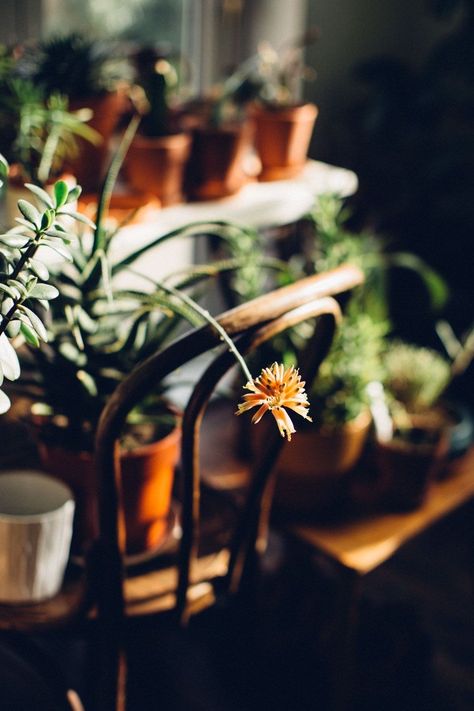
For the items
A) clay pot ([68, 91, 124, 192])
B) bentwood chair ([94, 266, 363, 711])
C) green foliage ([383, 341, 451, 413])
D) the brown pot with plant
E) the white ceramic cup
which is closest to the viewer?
bentwood chair ([94, 266, 363, 711])

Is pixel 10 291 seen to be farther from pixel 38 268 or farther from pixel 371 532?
pixel 371 532

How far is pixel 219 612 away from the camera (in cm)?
165

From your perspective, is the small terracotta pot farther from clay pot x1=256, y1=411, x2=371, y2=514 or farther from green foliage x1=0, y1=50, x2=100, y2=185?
green foliage x1=0, y1=50, x2=100, y2=185

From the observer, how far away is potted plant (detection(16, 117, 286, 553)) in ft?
3.15

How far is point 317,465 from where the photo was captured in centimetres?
127

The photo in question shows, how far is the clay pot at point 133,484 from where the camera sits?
1000mm

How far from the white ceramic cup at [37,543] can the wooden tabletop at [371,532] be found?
1.40 feet

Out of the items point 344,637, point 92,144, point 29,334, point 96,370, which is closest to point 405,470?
point 344,637

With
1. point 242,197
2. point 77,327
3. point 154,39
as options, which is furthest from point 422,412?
point 154,39

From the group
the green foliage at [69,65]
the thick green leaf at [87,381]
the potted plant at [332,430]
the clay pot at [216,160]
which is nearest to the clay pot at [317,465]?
the potted plant at [332,430]

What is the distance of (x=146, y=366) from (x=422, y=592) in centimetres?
147

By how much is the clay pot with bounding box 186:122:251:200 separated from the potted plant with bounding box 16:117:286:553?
36cm

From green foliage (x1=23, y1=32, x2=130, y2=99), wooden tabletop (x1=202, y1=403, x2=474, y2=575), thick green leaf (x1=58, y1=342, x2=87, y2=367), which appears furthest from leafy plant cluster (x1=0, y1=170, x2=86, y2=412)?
wooden tabletop (x1=202, y1=403, x2=474, y2=575)

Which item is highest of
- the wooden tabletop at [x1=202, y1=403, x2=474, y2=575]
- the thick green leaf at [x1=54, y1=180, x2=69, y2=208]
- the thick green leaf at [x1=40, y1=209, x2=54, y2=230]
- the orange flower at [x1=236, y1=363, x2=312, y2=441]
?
the thick green leaf at [x1=54, y1=180, x2=69, y2=208]
